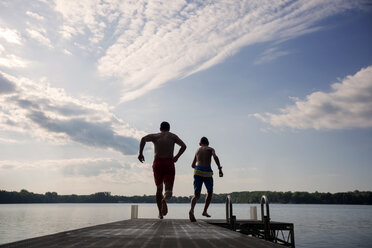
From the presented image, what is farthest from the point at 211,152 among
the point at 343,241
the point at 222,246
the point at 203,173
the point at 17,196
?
the point at 17,196

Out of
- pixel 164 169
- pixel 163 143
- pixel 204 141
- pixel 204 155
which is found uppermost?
pixel 204 141

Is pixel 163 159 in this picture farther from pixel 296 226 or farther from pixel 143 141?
pixel 296 226

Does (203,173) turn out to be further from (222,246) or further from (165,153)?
(222,246)

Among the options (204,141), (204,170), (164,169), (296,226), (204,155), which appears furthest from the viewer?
(296,226)

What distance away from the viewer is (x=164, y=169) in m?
8.16

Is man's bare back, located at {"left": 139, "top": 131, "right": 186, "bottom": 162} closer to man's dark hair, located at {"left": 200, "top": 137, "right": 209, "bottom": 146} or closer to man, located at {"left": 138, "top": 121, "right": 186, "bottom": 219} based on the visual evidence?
man, located at {"left": 138, "top": 121, "right": 186, "bottom": 219}

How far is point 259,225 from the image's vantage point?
1206 cm

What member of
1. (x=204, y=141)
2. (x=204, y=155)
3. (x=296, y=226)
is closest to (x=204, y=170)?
(x=204, y=155)

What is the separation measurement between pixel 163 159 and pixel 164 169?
26cm

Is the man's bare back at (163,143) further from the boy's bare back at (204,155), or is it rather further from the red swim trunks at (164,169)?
the boy's bare back at (204,155)

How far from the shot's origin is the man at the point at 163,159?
815 cm

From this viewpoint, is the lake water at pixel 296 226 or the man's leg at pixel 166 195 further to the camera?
the lake water at pixel 296 226

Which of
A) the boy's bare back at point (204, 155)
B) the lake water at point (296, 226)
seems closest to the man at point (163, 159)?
the boy's bare back at point (204, 155)

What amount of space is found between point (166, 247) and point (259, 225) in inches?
368
